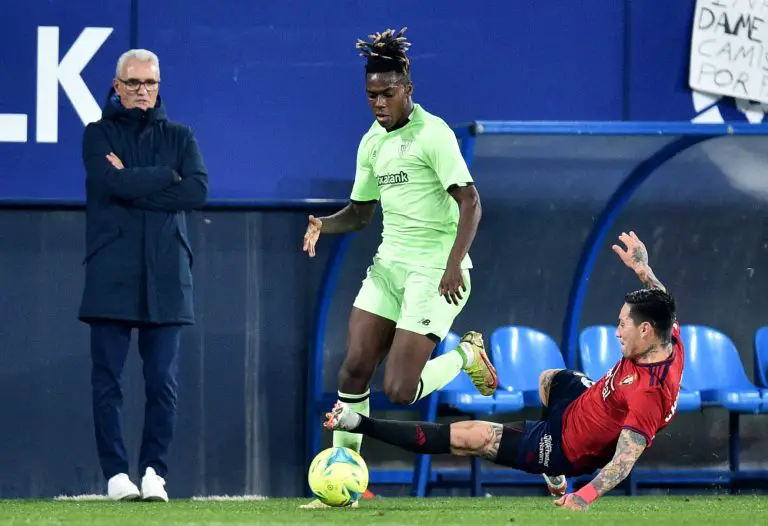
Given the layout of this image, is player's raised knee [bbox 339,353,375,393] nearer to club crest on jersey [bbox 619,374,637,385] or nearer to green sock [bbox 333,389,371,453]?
green sock [bbox 333,389,371,453]

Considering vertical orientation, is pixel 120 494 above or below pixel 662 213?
below

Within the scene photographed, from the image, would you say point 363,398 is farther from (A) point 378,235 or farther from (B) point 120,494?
(A) point 378,235

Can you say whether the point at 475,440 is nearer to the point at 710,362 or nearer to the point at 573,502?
the point at 573,502

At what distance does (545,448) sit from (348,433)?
1.01 m

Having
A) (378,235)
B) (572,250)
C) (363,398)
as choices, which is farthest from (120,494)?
(572,250)

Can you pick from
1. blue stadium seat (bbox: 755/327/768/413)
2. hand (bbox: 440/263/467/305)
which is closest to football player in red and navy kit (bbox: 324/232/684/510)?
hand (bbox: 440/263/467/305)

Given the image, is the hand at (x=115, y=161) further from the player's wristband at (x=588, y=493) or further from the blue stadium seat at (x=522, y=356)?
the player's wristband at (x=588, y=493)

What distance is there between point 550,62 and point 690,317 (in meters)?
1.98

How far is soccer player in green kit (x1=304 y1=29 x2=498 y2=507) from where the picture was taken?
292 inches

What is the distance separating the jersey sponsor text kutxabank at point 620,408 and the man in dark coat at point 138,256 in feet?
7.01

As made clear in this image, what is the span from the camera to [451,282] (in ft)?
23.4

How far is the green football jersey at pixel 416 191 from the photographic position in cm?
750

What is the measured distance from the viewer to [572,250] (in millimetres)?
9883

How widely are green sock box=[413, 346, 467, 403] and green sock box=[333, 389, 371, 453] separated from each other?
27 cm
